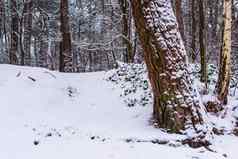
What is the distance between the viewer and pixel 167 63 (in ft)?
25.2

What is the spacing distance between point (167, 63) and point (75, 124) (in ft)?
8.20

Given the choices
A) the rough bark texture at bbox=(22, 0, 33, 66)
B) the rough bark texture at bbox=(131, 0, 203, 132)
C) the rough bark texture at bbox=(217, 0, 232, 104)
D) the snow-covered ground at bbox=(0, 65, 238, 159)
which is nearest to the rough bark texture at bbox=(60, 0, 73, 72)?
the snow-covered ground at bbox=(0, 65, 238, 159)

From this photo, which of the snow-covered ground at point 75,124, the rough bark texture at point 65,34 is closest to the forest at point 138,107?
the snow-covered ground at point 75,124

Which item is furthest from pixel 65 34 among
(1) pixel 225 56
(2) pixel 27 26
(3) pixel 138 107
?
(2) pixel 27 26

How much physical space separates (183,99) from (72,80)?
5893mm

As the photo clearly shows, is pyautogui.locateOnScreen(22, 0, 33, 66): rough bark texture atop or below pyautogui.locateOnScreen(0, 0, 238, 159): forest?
atop

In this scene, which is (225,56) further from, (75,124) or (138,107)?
(75,124)

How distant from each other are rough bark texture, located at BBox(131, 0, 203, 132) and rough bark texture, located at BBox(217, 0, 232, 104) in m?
1.73

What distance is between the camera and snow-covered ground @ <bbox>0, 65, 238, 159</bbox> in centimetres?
704

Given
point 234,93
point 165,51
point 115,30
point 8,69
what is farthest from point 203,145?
point 115,30

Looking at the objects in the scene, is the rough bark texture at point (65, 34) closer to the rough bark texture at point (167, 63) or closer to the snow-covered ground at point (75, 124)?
the snow-covered ground at point (75, 124)

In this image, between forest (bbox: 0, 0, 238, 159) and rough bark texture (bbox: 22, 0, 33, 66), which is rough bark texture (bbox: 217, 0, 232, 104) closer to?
forest (bbox: 0, 0, 238, 159)

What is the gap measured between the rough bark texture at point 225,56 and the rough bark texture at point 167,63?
1.73m

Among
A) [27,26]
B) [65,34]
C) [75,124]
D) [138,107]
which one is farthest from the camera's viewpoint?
[27,26]
